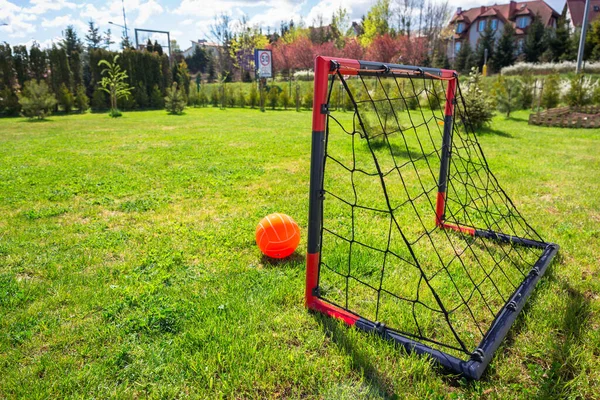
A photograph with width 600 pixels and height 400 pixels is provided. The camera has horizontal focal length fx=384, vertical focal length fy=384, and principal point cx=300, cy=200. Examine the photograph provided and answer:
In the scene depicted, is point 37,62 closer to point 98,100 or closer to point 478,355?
point 98,100

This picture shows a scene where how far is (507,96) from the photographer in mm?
16250

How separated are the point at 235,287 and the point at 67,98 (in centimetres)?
2238

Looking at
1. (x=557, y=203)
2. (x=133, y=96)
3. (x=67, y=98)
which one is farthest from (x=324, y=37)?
(x=557, y=203)

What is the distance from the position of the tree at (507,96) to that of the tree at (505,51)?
84.4ft

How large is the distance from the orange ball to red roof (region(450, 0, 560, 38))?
57039mm

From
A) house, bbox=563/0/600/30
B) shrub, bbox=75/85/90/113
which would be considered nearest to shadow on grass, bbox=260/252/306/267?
shrub, bbox=75/85/90/113

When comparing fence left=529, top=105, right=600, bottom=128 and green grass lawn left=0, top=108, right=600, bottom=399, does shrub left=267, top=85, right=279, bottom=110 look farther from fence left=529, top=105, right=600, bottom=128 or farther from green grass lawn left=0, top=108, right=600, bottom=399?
green grass lawn left=0, top=108, right=600, bottom=399

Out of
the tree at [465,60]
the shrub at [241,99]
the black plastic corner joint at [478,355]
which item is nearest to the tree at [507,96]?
the shrub at [241,99]

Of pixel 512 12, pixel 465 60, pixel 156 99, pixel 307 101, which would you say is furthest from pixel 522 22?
pixel 156 99

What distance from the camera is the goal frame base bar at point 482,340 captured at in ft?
7.06

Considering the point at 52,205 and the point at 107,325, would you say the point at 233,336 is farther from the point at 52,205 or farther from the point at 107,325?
the point at 52,205

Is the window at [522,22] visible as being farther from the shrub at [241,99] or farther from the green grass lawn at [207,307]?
the green grass lawn at [207,307]

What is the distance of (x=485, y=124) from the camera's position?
12344 millimetres

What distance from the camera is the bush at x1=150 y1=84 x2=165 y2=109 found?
2542 cm
